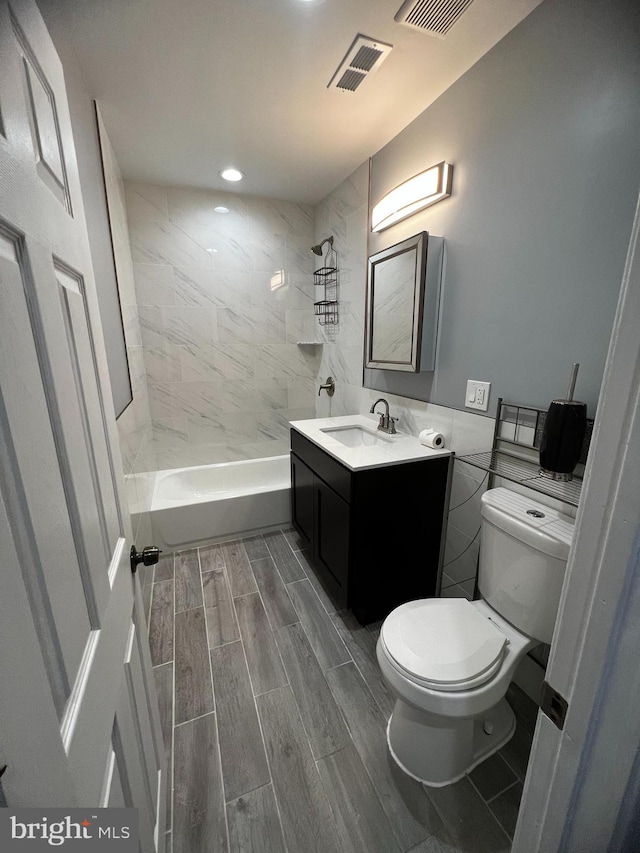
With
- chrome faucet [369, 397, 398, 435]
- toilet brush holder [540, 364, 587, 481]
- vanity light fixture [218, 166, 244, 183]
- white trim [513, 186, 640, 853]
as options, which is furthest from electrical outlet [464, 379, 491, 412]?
vanity light fixture [218, 166, 244, 183]

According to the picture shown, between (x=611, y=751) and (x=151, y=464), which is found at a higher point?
(x=611, y=751)

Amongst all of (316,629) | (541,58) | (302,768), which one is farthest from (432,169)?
(302,768)

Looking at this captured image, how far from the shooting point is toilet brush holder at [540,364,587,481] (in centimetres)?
105

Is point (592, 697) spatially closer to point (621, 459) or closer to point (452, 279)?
point (621, 459)

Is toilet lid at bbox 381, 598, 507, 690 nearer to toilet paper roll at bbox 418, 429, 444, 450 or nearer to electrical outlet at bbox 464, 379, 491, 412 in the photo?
toilet paper roll at bbox 418, 429, 444, 450

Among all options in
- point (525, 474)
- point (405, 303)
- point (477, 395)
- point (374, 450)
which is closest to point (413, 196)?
point (405, 303)

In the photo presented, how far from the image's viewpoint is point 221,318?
283cm

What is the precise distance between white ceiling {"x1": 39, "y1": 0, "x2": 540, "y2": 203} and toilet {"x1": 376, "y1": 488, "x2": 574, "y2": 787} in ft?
5.79

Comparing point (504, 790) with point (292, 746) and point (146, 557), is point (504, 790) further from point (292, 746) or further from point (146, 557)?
point (146, 557)

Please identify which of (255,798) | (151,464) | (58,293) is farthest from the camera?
(151,464)

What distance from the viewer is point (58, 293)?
55 cm

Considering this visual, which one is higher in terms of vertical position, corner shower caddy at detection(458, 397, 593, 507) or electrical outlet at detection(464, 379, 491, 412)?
electrical outlet at detection(464, 379, 491, 412)

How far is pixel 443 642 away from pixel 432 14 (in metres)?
2.15

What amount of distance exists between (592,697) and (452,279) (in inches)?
62.5
